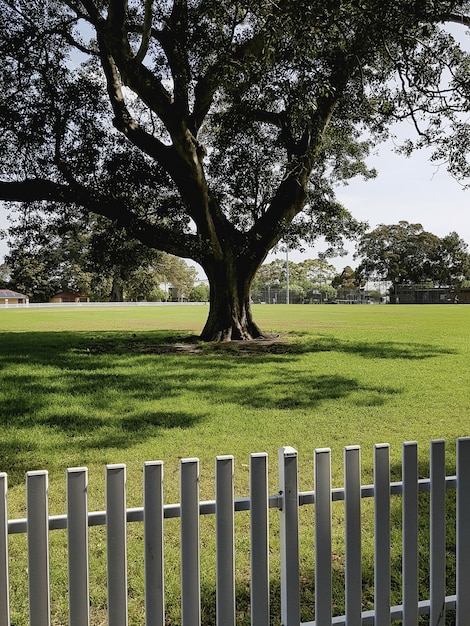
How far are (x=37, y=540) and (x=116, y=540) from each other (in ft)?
1.00

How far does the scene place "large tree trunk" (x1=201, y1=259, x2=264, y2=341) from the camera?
54.6 feet

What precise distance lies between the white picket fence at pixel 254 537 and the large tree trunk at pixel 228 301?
14.0 meters

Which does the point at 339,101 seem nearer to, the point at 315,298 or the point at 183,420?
the point at 183,420

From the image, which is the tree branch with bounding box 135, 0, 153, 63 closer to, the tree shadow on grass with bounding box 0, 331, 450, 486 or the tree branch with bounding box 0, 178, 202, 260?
the tree branch with bounding box 0, 178, 202, 260

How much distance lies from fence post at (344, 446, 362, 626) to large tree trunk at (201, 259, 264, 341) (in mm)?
14069

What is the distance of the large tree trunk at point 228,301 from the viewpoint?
655 inches

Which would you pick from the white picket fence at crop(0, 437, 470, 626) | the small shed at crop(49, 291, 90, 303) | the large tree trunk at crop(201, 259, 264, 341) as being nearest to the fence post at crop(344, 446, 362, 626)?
the white picket fence at crop(0, 437, 470, 626)

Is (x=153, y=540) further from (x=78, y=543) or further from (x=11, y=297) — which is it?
(x=11, y=297)

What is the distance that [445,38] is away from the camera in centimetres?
1041

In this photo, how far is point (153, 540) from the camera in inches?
88.5

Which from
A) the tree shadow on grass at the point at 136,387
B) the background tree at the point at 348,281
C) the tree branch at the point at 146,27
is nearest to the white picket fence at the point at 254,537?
the tree shadow on grass at the point at 136,387

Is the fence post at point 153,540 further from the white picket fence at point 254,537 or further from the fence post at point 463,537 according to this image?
the fence post at point 463,537

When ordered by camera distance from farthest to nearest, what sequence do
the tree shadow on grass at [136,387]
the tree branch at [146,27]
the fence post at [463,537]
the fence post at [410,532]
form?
the tree branch at [146,27]
the tree shadow on grass at [136,387]
the fence post at [463,537]
the fence post at [410,532]

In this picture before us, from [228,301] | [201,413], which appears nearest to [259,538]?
[201,413]
